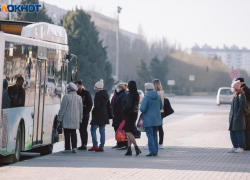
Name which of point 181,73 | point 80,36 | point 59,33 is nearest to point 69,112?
point 59,33

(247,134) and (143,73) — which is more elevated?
(143,73)

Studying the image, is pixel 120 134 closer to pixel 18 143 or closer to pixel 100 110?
pixel 100 110

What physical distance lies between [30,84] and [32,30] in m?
1.37

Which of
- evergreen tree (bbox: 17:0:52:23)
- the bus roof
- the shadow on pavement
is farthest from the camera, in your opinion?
evergreen tree (bbox: 17:0:52:23)

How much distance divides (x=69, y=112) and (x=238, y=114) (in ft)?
13.1

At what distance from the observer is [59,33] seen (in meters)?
17.6

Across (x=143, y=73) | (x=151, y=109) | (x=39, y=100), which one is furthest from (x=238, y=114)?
(x=143, y=73)

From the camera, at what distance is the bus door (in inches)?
579

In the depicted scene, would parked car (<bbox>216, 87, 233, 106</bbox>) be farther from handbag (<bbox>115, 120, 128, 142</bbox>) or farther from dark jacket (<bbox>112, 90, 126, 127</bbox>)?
handbag (<bbox>115, 120, 128, 142</bbox>)

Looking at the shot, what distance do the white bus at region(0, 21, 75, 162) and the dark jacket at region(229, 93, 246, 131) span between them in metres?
4.36

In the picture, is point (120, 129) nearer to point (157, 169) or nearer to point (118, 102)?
point (118, 102)

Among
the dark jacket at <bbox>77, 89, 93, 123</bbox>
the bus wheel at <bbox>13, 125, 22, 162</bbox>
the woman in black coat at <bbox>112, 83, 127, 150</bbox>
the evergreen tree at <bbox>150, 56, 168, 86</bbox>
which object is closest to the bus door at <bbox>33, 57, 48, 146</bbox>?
the bus wheel at <bbox>13, 125, 22, 162</bbox>

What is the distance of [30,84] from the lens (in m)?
14.1

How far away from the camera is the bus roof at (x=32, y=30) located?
47.6 feet
